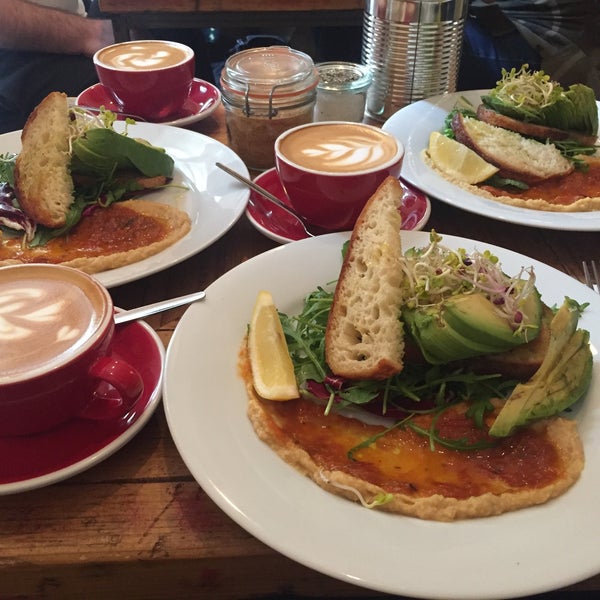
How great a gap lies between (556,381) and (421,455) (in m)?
0.30

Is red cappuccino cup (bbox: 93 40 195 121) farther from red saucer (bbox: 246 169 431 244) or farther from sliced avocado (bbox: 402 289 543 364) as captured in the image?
sliced avocado (bbox: 402 289 543 364)

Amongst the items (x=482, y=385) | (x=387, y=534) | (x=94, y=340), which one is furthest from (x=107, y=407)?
(x=482, y=385)

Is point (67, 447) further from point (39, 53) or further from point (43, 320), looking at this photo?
point (39, 53)

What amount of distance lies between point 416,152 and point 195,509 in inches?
59.6

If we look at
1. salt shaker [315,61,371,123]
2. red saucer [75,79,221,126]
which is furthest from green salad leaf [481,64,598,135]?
red saucer [75,79,221,126]

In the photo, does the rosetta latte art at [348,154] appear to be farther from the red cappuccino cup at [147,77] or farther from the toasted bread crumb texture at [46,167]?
the red cappuccino cup at [147,77]

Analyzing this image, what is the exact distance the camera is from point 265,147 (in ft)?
7.30

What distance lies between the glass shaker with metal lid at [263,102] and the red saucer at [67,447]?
1220mm

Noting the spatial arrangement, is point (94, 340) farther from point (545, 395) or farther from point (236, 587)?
point (545, 395)

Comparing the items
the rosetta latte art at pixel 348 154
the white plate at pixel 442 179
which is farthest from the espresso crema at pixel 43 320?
the white plate at pixel 442 179

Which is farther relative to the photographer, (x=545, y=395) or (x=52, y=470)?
(x=545, y=395)

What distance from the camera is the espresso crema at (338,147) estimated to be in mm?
1862

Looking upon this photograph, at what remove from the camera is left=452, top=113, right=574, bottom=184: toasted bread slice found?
2.04 m

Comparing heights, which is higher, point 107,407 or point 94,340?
point 94,340
